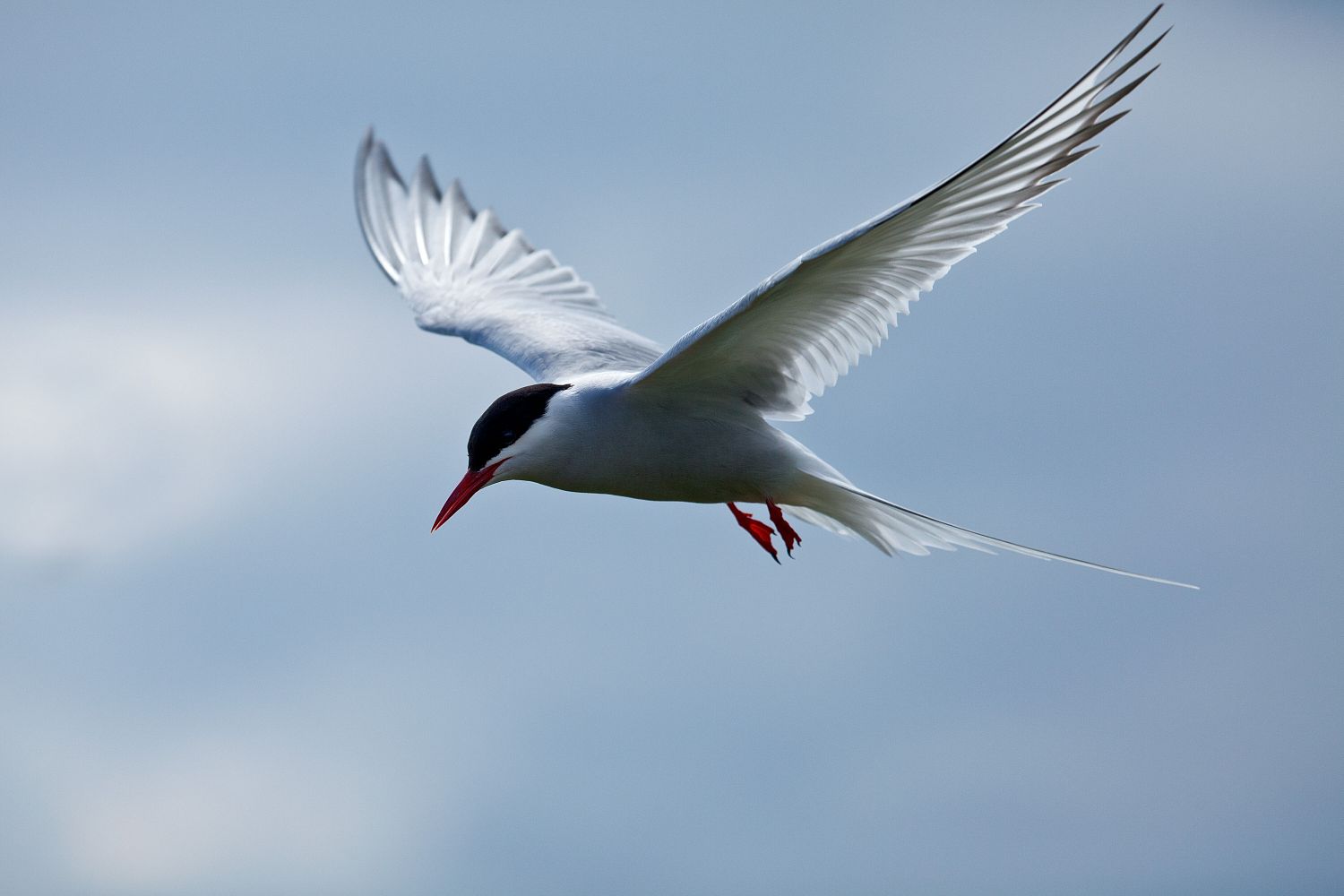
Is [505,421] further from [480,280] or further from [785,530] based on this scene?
[480,280]

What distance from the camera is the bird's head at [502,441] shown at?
8.10 metres

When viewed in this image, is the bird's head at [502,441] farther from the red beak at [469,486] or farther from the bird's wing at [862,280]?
the bird's wing at [862,280]

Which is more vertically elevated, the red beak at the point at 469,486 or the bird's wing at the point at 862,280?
the bird's wing at the point at 862,280

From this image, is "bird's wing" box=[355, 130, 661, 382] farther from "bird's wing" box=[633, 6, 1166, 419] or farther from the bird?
"bird's wing" box=[633, 6, 1166, 419]

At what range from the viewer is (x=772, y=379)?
8.44 meters

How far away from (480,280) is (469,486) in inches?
178

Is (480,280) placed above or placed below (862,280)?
above

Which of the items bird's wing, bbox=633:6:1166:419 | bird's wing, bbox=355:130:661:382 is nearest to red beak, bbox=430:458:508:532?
bird's wing, bbox=633:6:1166:419

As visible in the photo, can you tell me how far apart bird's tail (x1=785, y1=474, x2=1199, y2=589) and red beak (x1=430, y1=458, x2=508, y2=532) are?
1.73m

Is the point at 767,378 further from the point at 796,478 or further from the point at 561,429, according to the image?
the point at 561,429

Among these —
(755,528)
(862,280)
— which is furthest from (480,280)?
(862,280)

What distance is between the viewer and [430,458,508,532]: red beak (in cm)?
816

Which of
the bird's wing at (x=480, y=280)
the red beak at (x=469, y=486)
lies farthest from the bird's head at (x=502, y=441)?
the bird's wing at (x=480, y=280)

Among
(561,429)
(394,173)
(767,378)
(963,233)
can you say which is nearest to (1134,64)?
(963,233)
